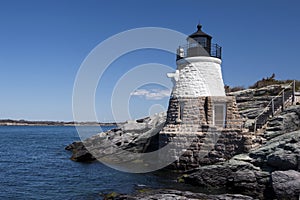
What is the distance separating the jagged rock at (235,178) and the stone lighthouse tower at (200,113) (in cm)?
229

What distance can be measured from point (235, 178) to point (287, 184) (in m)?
2.77

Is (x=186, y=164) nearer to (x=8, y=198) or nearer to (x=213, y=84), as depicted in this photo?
(x=213, y=84)

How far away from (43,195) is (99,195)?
3066 mm

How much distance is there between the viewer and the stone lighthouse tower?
60.0 ft

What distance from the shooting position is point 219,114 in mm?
19328

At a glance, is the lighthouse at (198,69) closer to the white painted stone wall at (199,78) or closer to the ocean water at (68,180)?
the white painted stone wall at (199,78)

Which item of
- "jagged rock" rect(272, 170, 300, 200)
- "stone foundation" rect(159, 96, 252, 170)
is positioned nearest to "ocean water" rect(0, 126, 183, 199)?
"stone foundation" rect(159, 96, 252, 170)

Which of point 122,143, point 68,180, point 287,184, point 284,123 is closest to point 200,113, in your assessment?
point 284,123

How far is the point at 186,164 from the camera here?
19109 millimetres

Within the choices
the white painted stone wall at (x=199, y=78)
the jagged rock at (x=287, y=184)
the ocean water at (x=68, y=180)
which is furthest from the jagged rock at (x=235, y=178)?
the white painted stone wall at (x=199, y=78)

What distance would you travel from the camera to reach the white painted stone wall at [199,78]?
2012 cm

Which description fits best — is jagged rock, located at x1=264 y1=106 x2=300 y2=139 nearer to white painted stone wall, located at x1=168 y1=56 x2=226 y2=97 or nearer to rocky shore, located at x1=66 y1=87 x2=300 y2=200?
rocky shore, located at x1=66 y1=87 x2=300 y2=200

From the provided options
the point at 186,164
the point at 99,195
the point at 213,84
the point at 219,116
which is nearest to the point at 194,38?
the point at 213,84

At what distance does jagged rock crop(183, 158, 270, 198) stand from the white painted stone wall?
19.2 feet
